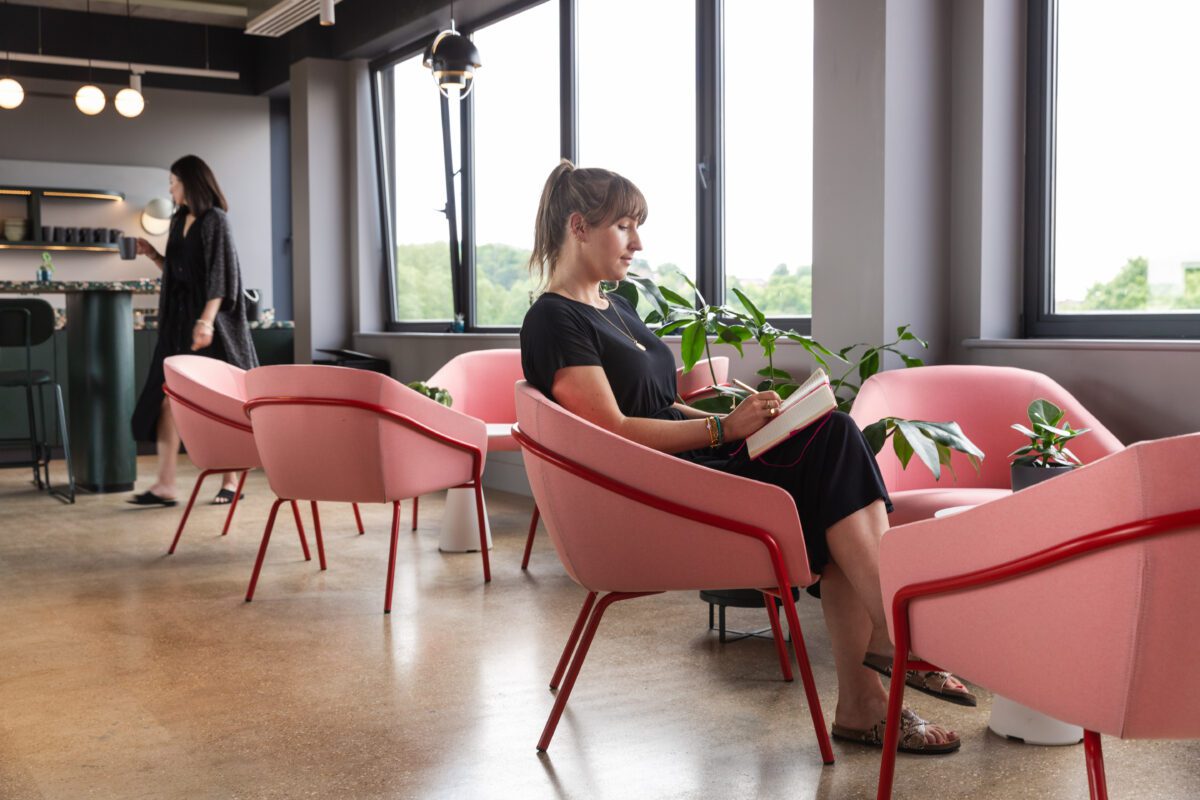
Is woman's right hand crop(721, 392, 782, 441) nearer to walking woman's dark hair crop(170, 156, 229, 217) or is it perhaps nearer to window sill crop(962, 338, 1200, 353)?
window sill crop(962, 338, 1200, 353)

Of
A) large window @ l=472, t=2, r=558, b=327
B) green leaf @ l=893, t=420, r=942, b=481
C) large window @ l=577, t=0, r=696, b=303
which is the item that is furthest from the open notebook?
large window @ l=472, t=2, r=558, b=327

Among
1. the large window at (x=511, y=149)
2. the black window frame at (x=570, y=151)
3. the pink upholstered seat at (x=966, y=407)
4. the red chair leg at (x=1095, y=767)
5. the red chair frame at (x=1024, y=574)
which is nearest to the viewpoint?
the red chair frame at (x=1024, y=574)

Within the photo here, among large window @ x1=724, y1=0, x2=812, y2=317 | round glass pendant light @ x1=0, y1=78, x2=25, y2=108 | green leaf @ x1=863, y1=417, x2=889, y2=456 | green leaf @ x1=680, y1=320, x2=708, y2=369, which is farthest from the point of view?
round glass pendant light @ x1=0, y1=78, x2=25, y2=108

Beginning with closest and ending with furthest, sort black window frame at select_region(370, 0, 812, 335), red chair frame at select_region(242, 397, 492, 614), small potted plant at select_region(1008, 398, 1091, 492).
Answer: small potted plant at select_region(1008, 398, 1091, 492) < red chair frame at select_region(242, 397, 492, 614) < black window frame at select_region(370, 0, 812, 335)

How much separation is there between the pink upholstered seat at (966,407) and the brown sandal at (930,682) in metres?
0.93

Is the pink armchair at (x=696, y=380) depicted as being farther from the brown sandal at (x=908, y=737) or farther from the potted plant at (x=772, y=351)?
the brown sandal at (x=908, y=737)

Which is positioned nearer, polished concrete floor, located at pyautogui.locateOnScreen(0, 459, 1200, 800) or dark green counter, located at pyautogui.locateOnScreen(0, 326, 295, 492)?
polished concrete floor, located at pyautogui.locateOnScreen(0, 459, 1200, 800)

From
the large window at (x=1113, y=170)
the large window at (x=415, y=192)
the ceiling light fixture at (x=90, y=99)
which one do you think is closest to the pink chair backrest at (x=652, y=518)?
the large window at (x=1113, y=170)

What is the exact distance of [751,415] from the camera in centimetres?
241

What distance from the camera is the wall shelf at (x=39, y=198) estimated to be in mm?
9391

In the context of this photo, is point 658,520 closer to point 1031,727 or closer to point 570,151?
point 1031,727

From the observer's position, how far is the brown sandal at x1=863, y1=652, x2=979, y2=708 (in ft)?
7.69

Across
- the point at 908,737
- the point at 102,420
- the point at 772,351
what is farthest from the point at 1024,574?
the point at 102,420

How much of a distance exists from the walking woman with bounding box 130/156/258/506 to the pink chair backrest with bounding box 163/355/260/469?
1.07 m
